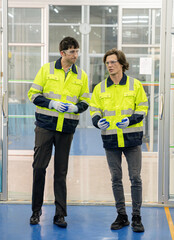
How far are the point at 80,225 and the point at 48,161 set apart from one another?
25.3 inches

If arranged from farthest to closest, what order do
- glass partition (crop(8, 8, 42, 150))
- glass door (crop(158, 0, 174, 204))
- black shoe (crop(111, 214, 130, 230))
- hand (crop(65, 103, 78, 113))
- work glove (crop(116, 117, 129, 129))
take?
glass partition (crop(8, 8, 42, 150)), glass door (crop(158, 0, 174, 204)), black shoe (crop(111, 214, 130, 230)), hand (crop(65, 103, 78, 113)), work glove (crop(116, 117, 129, 129))

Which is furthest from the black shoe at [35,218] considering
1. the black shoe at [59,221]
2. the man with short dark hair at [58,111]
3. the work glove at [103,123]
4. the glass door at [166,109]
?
the glass door at [166,109]

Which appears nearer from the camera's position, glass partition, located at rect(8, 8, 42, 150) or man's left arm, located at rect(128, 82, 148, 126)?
man's left arm, located at rect(128, 82, 148, 126)

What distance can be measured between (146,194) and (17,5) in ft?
16.4

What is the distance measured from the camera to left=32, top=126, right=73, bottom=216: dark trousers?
3.45 metres

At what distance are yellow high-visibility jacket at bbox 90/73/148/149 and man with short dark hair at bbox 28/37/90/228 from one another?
0.23 meters

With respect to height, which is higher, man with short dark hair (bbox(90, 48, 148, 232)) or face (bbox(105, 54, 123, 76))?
face (bbox(105, 54, 123, 76))

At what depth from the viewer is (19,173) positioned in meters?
5.55

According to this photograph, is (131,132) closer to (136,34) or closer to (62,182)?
(62,182)

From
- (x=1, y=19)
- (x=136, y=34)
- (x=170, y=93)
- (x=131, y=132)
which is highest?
(x=136, y=34)

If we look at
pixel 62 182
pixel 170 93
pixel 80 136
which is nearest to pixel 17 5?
pixel 80 136

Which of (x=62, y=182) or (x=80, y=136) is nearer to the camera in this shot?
(x=62, y=182)

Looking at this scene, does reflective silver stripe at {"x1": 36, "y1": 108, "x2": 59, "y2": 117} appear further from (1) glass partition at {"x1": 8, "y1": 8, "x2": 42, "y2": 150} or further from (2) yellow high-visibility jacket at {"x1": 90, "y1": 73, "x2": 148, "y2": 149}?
(1) glass partition at {"x1": 8, "y1": 8, "x2": 42, "y2": 150}

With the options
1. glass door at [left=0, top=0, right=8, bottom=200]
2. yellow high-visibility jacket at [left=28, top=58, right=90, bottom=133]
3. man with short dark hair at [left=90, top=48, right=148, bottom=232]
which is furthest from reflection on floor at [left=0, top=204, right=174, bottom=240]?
yellow high-visibility jacket at [left=28, top=58, right=90, bottom=133]
